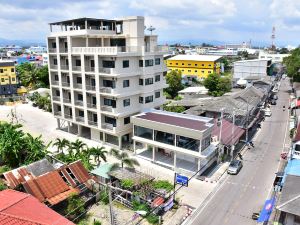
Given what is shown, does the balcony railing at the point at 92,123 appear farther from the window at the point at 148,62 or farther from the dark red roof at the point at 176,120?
the window at the point at 148,62

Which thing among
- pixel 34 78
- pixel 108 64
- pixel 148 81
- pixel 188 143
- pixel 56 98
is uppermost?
pixel 108 64

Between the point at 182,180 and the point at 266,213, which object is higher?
the point at 182,180

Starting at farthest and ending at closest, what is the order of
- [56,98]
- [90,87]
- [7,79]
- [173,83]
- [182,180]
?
1. [173,83]
2. [7,79]
3. [56,98]
4. [90,87]
5. [182,180]

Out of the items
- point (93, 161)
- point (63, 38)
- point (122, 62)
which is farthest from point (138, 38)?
point (93, 161)

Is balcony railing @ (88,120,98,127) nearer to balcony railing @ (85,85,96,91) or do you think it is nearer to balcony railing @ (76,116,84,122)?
balcony railing @ (76,116,84,122)

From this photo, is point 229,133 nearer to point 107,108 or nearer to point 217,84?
point 107,108

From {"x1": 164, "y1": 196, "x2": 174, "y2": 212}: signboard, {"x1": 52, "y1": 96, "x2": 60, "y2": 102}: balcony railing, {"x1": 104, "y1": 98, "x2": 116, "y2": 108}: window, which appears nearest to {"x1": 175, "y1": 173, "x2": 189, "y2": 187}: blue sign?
{"x1": 164, "y1": 196, "x2": 174, "y2": 212}: signboard

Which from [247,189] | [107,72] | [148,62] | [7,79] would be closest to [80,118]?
[107,72]
